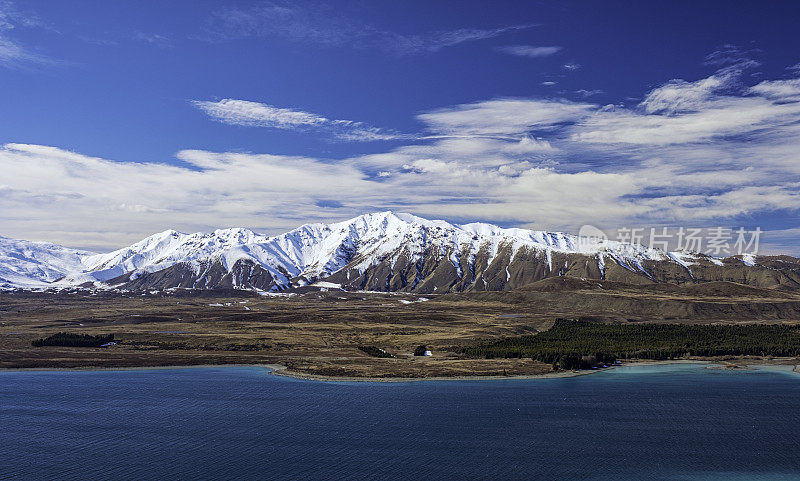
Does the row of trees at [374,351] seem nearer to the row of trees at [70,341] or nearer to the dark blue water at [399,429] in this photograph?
the dark blue water at [399,429]

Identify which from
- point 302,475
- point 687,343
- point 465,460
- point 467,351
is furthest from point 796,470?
point 687,343

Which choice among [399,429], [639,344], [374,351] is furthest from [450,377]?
[639,344]

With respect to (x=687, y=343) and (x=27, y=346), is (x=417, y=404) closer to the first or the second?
(x=687, y=343)

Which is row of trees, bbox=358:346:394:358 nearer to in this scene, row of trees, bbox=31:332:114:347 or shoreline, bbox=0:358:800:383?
shoreline, bbox=0:358:800:383

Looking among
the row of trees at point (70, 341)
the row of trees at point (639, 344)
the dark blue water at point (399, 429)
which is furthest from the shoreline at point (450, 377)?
the row of trees at point (70, 341)

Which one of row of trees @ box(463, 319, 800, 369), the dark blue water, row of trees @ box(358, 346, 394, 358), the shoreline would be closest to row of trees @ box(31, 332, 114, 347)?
the shoreline
